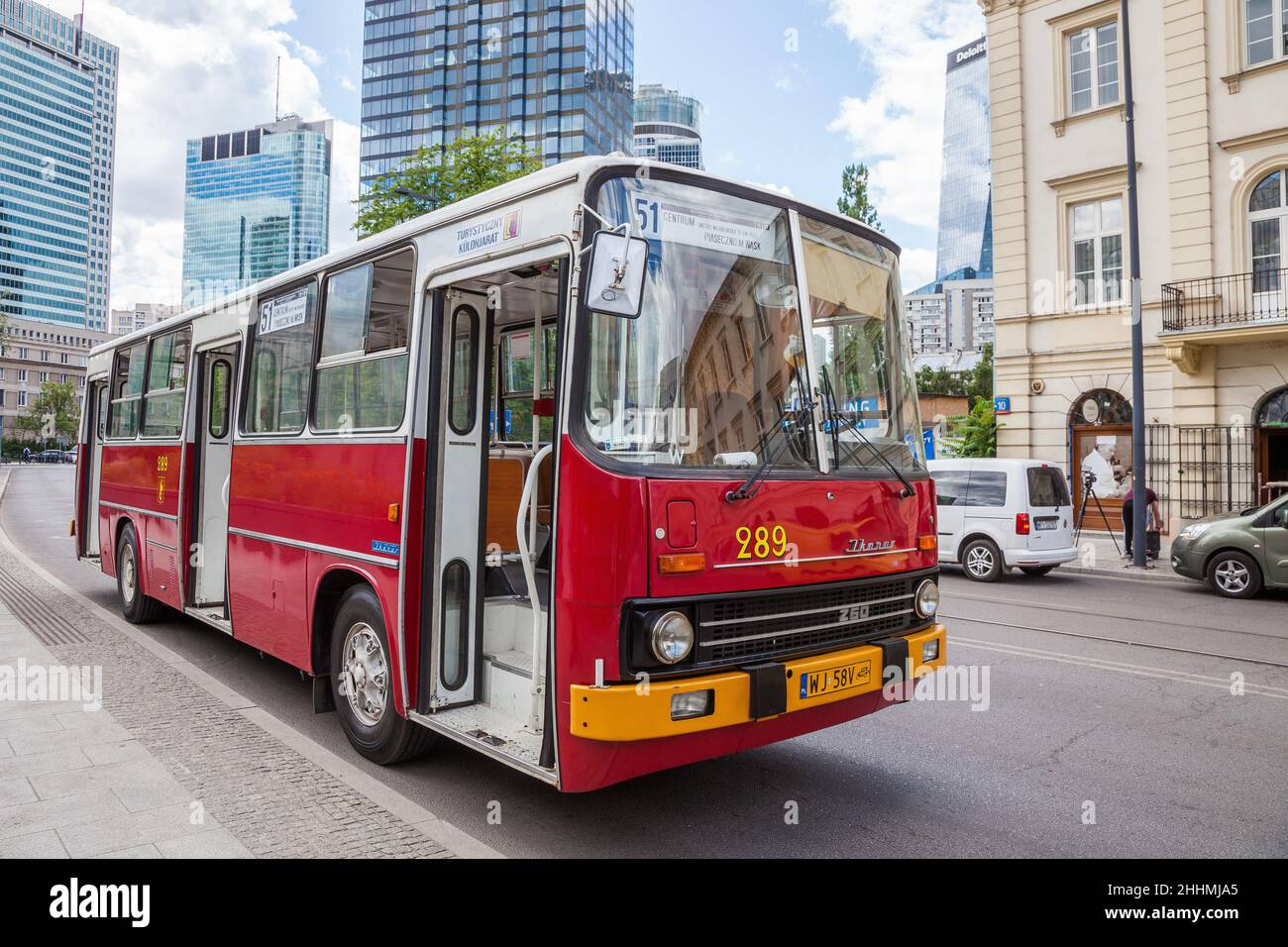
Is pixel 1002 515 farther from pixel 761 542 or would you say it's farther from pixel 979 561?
pixel 761 542

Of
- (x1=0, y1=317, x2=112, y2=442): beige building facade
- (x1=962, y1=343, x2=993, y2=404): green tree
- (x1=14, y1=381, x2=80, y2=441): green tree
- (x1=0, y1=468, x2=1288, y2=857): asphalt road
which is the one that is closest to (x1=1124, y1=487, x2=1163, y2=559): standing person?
(x1=0, y1=468, x2=1288, y2=857): asphalt road

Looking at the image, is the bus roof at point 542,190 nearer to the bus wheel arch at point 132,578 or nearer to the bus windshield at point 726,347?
the bus windshield at point 726,347

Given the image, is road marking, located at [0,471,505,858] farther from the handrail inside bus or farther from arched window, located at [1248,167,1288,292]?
arched window, located at [1248,167,1288,292]

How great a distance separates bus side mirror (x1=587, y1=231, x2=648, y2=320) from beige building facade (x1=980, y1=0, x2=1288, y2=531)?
15.8 meters

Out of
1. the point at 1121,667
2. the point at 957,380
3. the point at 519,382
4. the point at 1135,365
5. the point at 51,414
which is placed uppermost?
the point at 957,380

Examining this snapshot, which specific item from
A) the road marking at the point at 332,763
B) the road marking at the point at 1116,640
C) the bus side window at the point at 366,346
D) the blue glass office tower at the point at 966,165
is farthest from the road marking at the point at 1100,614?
the blue glass office tower at the point at 966,165

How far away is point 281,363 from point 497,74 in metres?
88.5

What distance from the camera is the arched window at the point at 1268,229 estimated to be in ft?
60.1

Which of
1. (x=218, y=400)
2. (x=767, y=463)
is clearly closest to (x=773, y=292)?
(x=767, y=463)

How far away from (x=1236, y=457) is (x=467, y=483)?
19.0 meters

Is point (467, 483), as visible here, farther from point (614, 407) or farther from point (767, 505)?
point (767, 505)

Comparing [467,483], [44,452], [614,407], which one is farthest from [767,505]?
[44,452]

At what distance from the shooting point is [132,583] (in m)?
9.66

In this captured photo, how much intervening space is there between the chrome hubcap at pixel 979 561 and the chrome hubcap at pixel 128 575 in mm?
11608
